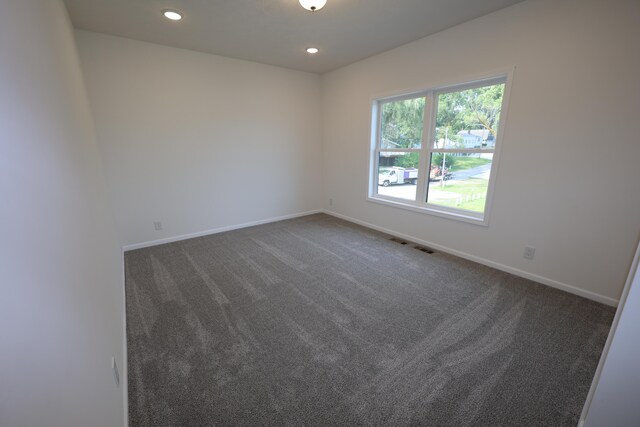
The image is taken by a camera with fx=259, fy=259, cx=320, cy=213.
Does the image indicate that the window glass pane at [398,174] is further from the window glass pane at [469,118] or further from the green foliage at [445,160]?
the window glass pane at [469,118]

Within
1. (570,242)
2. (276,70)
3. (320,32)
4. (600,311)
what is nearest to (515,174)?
(570,242)

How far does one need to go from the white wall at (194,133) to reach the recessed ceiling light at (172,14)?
89cm

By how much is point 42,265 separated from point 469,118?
360cm

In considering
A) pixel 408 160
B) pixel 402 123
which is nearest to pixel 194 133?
pixel 402 123

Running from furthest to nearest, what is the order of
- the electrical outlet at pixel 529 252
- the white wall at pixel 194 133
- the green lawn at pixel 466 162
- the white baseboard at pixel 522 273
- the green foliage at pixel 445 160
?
the green foliage at pixel 445 160, the white wall at pixel 194 133, the green lawn at pixel 466 162, the electrical outlet at pixel 529 252, the white baseboard at pixel 522 273

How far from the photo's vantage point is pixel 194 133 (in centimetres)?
367

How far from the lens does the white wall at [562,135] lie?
2021 mm

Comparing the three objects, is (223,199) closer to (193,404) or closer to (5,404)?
(193,404)

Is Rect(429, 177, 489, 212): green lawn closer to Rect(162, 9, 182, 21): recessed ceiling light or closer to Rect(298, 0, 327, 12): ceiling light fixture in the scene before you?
Rect(298, 0, 327, 12): ceiling light fixture

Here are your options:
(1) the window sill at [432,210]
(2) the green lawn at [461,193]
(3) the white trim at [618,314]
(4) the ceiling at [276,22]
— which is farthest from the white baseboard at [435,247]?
(4) the ceiling at [276,22]

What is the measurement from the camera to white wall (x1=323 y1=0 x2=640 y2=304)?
2021 millimetres

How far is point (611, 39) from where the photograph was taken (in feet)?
6.55

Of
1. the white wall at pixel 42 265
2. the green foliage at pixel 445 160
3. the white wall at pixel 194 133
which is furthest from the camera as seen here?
the green foliage at pixel 445 160

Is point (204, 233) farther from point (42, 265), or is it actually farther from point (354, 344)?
point (42, 265)
